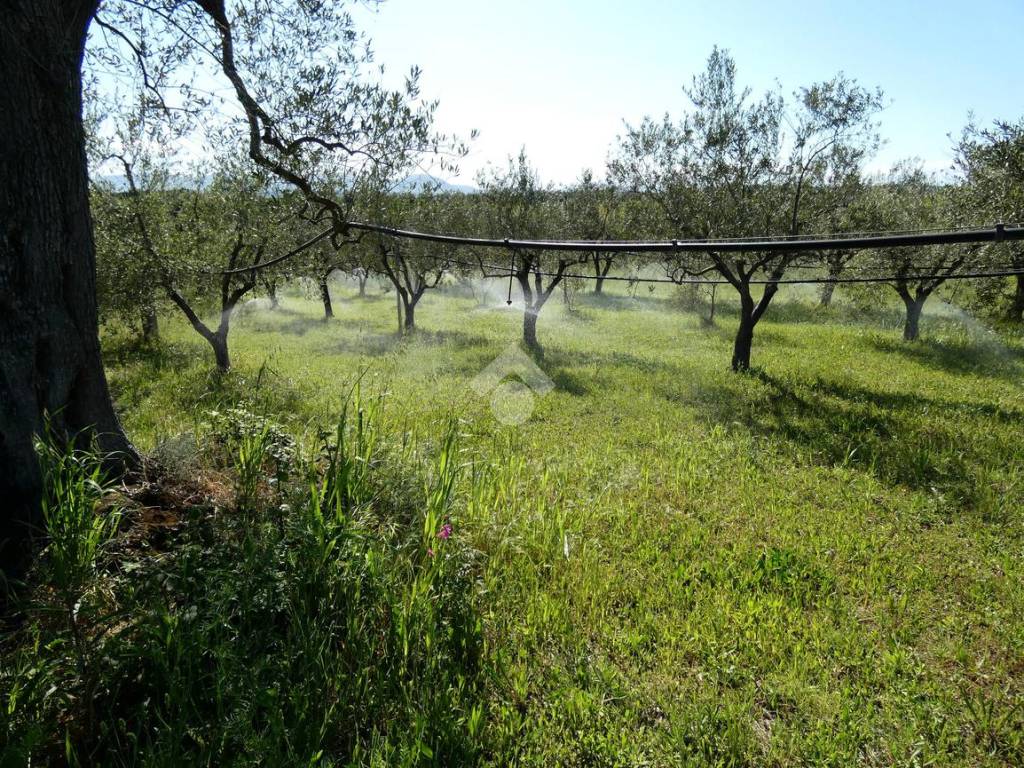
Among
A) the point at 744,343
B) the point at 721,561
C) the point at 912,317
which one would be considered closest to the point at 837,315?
the point at 912,317

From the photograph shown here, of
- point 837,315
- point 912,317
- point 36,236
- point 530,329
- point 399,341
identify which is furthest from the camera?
point 837,315

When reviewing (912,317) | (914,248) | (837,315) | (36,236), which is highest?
(914,248)

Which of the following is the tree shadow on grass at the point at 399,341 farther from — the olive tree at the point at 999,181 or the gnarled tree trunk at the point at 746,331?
the olive tree at the point at 999,181

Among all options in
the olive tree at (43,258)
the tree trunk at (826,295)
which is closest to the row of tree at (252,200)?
the olive tree at (43,258)

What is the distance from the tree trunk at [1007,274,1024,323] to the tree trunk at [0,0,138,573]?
31.7m

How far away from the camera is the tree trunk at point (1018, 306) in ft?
72.9

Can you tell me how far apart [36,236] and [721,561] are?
6.95m

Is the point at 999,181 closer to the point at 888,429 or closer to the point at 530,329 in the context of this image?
the point at 888,429

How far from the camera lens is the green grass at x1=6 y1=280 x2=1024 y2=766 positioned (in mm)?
3365

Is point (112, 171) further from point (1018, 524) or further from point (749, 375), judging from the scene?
point (1018, 524)

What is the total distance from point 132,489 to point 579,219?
71.0 ft

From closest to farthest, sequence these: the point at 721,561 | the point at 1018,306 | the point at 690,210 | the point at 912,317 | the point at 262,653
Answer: the point at 262,653 < the point at 721,561 < the point at 690,210 < the point at 912,317 < the point at 1018,306

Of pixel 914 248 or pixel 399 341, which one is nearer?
pixel 914 248

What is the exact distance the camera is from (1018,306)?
22547mm
